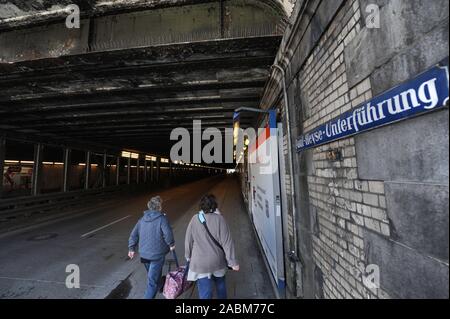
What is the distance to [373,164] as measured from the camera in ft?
6.70

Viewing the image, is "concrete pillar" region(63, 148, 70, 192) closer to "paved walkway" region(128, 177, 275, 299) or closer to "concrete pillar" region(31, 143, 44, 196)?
"concrete pillar" region(31, 143, 44, 196)

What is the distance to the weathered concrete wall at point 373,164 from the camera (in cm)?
146

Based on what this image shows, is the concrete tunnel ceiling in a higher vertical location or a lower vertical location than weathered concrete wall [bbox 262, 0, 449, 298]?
higher

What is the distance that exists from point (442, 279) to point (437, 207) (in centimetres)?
44

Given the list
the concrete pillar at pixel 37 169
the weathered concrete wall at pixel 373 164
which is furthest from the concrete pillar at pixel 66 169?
the weathered concrete wall at pixel 373 164

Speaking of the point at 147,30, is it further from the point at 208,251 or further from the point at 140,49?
the point at 208,251

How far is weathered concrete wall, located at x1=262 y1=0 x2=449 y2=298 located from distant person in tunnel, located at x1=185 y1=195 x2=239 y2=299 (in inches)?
52.4

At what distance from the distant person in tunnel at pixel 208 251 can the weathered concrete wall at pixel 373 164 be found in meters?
1.33

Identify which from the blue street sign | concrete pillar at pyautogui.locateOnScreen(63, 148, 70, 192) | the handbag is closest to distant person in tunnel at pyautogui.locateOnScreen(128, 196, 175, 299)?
the handbag

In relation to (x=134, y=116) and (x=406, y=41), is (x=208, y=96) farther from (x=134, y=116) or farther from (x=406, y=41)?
(x=406, y=41)

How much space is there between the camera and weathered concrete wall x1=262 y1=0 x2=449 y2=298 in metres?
1.46

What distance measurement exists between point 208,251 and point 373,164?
2.47 meters

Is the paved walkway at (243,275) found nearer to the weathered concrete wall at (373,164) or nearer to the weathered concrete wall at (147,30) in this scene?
the weathered concrete wall at (373,164)

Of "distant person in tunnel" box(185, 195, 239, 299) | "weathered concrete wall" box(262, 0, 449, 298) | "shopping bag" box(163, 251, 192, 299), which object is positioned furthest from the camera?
"shopping bag" box(163, 251, 192, 299)
